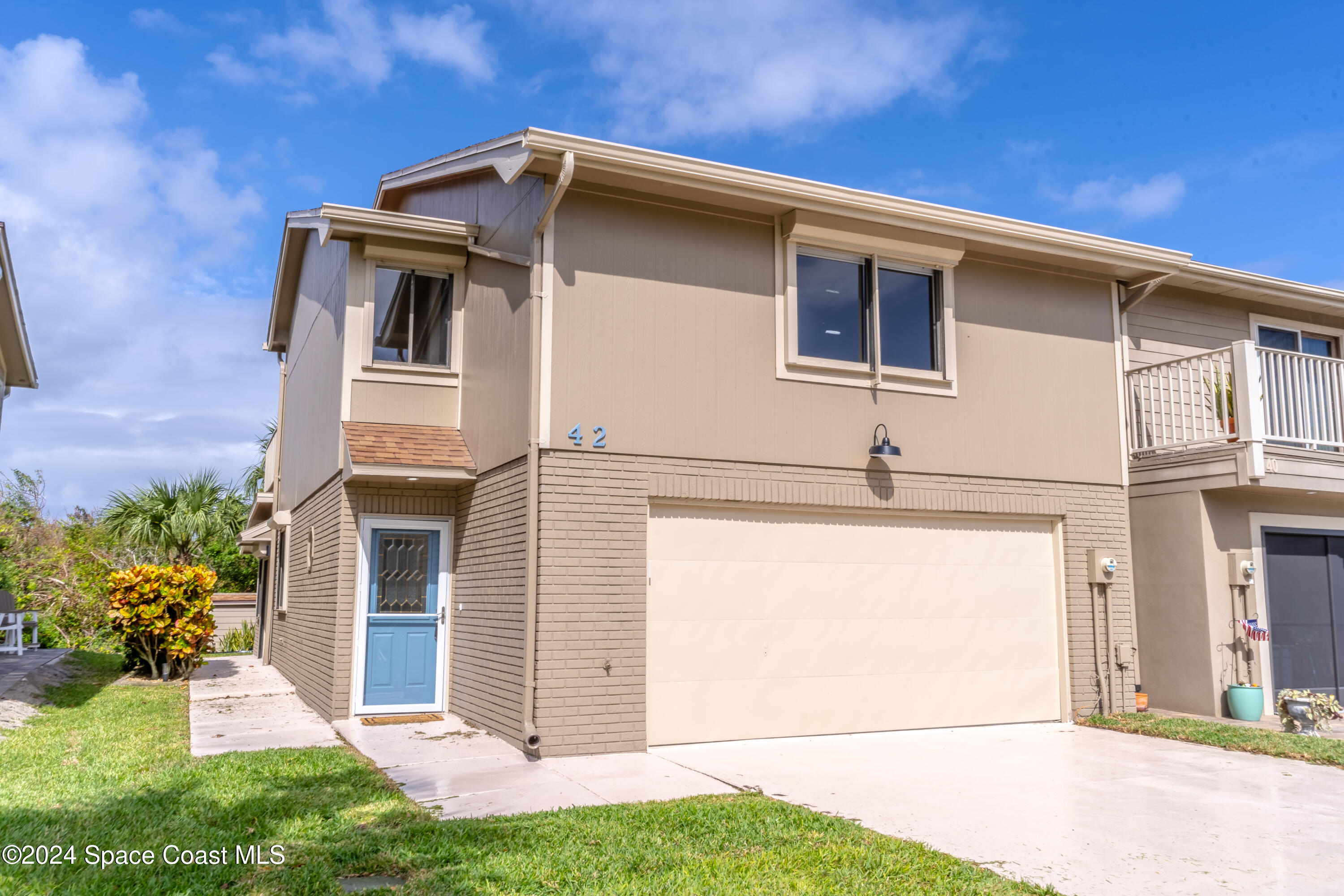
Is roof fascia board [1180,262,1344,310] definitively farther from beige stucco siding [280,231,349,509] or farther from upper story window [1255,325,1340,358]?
beige stucco siding [280,231,349,509]

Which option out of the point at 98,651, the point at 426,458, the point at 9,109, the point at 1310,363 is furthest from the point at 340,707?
the point at 9,109

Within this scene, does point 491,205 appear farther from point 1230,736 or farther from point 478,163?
point 1230,736

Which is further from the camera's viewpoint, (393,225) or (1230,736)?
(393,225)

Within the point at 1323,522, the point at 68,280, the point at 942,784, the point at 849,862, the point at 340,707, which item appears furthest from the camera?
the point at 68,280

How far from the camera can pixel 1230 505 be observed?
11195mm

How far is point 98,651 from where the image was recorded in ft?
68.5

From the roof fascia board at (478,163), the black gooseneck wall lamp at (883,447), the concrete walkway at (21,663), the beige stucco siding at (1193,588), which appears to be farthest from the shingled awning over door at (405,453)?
the beige stucco siding at (1193,588)

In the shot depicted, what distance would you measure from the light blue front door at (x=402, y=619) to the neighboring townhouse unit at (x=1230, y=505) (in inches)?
334

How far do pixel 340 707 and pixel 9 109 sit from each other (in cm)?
2195

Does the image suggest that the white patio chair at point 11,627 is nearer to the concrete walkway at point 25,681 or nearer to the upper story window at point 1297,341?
the concrete walkway at point 25,681

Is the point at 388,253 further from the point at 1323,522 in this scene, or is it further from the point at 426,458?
the point at 1323,522

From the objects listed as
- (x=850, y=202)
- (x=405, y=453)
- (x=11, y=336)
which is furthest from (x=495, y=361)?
(x=11, y=336)

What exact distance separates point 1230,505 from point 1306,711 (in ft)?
8.15

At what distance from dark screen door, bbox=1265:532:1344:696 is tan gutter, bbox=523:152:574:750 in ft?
29.3
